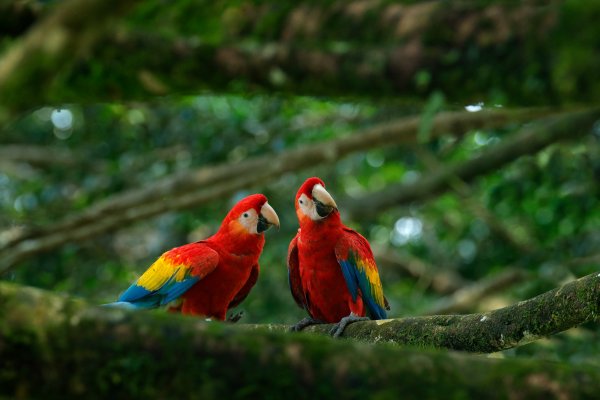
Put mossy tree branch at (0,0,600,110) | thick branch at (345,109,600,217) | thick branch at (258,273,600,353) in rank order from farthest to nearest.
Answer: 1. thick branch at (345,109,600,217)
2. mossy tree branch at (0,0,600,110)
3. thick branch at (258,273,600,353)

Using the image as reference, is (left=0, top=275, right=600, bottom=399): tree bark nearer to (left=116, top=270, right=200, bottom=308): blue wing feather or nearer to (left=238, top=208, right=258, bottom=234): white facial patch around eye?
(left=116, top=270, right=200, bottom=308): blue wing feather

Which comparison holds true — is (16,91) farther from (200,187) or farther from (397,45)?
(200,187)

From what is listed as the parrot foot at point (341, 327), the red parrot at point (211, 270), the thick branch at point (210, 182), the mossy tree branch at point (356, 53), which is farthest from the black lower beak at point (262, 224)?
the thick branch at point (210, 182)

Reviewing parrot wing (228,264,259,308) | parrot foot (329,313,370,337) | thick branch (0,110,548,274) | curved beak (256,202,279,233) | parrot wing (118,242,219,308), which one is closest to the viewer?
parrot foot (329,313,370,337)

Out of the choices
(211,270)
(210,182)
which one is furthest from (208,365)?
(210,182)

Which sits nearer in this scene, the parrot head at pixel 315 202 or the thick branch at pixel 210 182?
the parrot head at pixel 315 202

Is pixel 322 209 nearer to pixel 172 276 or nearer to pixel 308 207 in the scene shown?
pixel 308 207

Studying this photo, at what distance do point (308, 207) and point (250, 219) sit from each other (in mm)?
285

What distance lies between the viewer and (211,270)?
3.98 m

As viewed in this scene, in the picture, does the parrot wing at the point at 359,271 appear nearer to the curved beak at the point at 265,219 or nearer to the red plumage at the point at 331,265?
the red plumage at the point at 331,265

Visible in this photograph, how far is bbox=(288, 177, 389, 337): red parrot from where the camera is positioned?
4.02 m

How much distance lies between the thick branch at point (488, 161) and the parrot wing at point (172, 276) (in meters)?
2.93

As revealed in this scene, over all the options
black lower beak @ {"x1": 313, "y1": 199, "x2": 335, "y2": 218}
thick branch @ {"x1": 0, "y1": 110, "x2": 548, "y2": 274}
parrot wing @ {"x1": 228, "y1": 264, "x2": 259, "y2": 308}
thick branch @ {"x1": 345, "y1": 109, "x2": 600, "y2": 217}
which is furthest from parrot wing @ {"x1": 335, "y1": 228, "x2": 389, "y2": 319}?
thick branch @ {"x1": 345, "y1": 109, "x2": 600, "y2": 217}

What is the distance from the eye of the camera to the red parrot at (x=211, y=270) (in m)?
3.96
